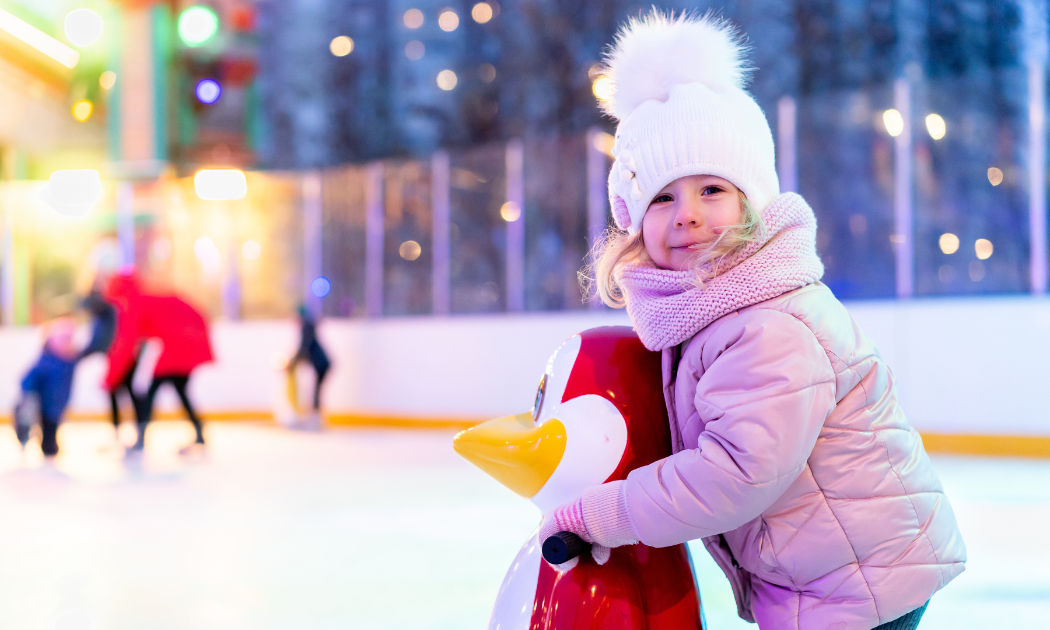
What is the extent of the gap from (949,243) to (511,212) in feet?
10.5

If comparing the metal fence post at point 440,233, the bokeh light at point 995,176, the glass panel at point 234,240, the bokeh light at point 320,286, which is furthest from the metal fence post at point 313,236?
the bokeh light at point 995,176

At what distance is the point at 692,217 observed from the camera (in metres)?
0.98

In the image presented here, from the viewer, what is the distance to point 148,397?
4.72 metres

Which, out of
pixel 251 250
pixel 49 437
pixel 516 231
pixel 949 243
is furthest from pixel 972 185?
pixel 251 250

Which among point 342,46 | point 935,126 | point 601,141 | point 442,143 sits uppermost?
point 342,46

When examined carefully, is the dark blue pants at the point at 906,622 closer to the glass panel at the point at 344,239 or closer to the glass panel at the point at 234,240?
the glass panel at the point at 344,239

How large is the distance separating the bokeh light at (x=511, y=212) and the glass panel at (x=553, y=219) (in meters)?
0.07

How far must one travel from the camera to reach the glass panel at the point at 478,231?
6777 millimetres

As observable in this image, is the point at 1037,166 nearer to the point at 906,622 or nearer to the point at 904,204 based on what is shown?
the point at 904,204

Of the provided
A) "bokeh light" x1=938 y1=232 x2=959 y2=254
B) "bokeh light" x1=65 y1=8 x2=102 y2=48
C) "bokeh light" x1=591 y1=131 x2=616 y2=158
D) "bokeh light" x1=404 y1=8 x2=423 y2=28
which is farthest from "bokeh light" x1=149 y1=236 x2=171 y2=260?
"bokeh light" x1=938 y1=232 x2=959 y2=254

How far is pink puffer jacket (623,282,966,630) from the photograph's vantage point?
2.77 ft

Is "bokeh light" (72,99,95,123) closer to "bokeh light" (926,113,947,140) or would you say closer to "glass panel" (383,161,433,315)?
"glass panel" (383,161,433,315)

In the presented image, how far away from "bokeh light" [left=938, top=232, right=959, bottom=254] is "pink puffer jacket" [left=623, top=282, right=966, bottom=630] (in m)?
4.43

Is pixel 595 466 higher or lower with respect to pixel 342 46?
lower
